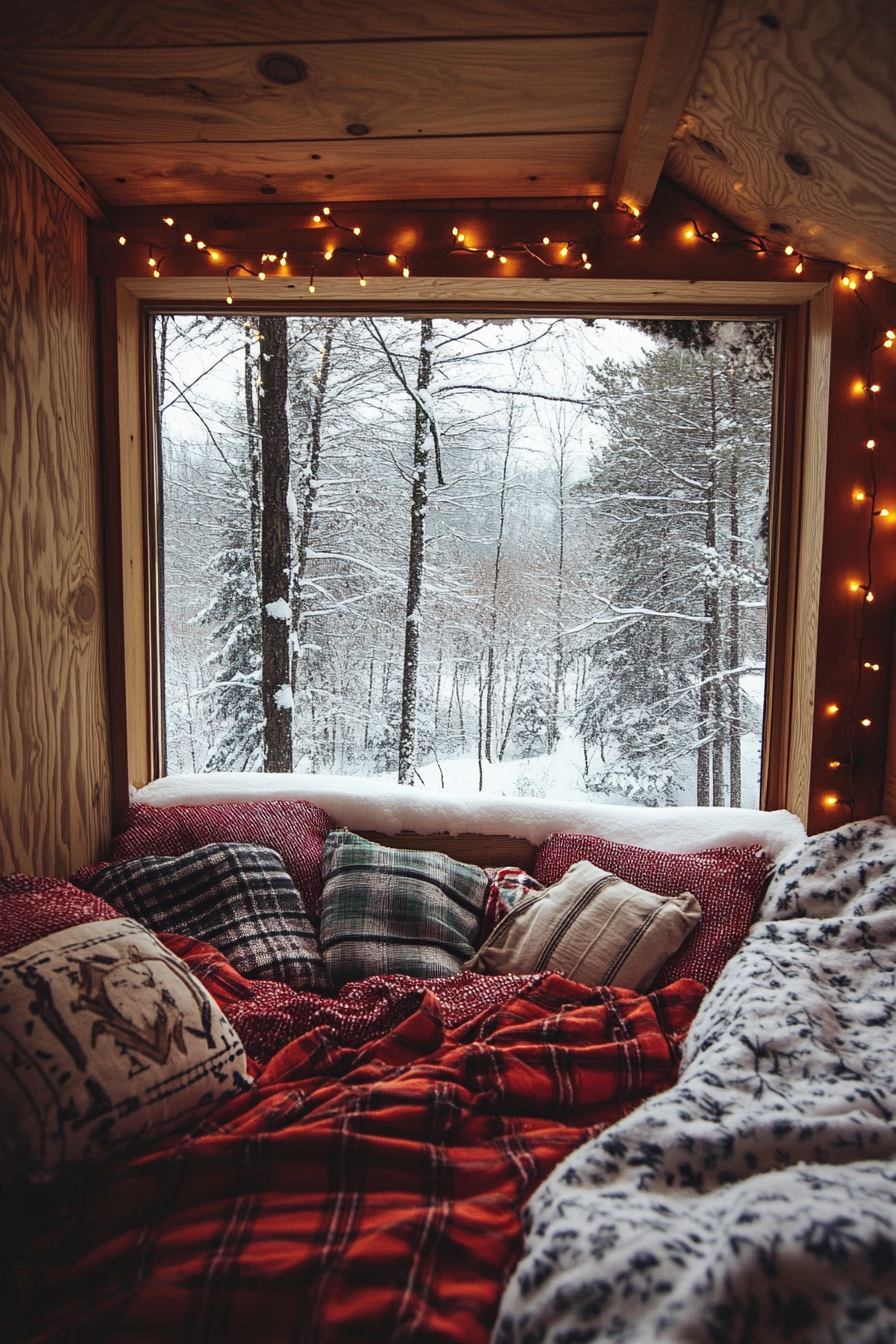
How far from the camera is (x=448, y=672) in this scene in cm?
221

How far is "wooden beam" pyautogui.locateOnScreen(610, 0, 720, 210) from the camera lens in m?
1.20

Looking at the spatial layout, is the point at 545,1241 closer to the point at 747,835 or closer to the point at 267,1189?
the point at 267,1189

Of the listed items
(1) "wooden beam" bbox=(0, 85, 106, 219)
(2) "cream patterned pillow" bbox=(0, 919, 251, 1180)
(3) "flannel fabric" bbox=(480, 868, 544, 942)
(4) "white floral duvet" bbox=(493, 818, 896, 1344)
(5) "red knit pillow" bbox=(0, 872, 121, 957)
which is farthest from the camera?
(3) "flannel fabric" bbox=(480, 868, 544, 942)

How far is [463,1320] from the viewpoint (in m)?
0.83

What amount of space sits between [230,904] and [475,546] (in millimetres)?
1146

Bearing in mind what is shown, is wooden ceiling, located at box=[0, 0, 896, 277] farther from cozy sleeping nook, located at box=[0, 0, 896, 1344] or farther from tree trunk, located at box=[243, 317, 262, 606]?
tree trunk, located at box=[243, 317, 262, 606]

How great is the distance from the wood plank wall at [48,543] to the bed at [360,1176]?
0.52m

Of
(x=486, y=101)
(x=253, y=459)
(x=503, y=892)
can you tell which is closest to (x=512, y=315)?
(x=486, y=101)

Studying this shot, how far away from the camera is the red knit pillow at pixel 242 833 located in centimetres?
192

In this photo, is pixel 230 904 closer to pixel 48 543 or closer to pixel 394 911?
pixel 394 911

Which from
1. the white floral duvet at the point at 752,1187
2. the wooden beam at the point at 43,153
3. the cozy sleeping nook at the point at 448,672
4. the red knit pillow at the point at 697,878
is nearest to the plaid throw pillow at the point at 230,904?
the cozy sleeping nook at the point at 448,672

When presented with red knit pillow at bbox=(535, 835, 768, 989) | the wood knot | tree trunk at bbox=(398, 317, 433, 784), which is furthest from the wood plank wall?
red knit pillow at bbox=(535, 835, 768, 989)

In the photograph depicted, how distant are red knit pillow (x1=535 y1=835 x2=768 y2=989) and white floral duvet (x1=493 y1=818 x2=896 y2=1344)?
0.59ft

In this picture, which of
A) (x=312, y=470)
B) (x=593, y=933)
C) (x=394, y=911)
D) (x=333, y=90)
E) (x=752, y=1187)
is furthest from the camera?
(x=312, y=470)
